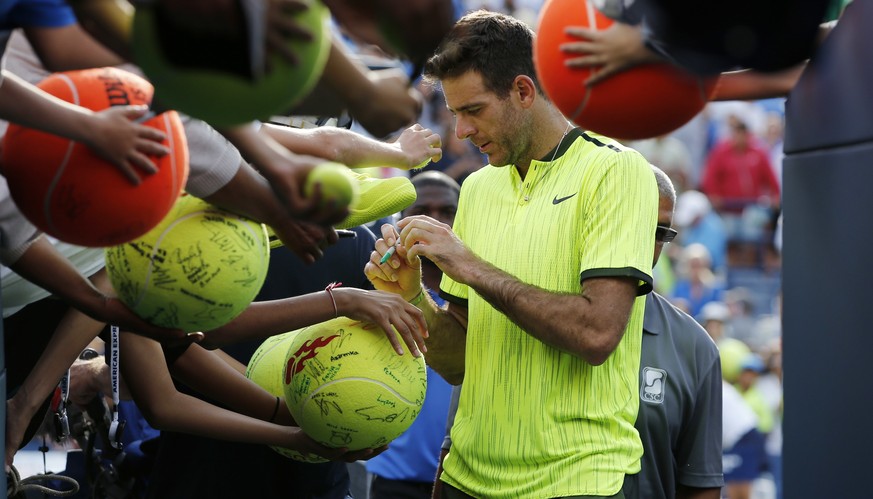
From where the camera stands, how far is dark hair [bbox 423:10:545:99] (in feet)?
14.1

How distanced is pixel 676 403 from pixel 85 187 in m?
3.03

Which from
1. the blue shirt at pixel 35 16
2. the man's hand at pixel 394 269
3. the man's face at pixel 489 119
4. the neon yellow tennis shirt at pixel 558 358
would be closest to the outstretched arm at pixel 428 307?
the man's hand at pixel 394 269

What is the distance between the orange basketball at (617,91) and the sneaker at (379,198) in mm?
1213

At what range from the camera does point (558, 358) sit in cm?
408

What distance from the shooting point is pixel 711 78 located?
2604 mm

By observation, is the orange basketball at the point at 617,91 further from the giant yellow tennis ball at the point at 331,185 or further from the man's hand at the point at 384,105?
the giant yellow tennis ball at the point at 331,185

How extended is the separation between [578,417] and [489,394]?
0.39 m

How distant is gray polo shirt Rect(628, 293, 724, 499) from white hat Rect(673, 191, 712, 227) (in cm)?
1013

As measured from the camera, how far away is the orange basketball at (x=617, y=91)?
99.8 inches

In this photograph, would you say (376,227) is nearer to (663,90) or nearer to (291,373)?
(291,373)

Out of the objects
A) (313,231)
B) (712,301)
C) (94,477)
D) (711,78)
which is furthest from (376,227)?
(712,301)

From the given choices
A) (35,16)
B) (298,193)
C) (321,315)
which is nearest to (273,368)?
(321,315)

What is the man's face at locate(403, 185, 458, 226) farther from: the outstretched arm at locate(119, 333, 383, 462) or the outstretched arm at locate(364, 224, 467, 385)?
the outstretched arm at locate(119, 333, 383, 462)

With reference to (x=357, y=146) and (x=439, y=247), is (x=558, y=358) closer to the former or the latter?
(x=439, y=247)
